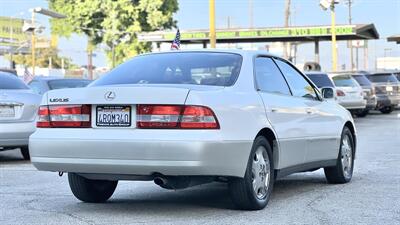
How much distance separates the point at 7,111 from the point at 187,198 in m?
4.40

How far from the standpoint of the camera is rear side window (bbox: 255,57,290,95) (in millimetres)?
6641

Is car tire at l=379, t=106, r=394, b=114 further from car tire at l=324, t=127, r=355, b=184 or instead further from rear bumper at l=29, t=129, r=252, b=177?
rear bumper at l=29, t=129, r=252, b=177

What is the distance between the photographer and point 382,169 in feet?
31.1

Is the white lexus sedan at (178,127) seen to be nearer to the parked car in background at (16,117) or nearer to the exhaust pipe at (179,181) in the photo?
the exhaust pipe at (179,181)

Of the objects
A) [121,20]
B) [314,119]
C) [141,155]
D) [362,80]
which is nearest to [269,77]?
[314,119]

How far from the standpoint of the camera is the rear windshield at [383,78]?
26828 millimetres

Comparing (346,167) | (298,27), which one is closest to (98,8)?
(298,27)

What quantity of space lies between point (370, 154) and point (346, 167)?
3.67 m

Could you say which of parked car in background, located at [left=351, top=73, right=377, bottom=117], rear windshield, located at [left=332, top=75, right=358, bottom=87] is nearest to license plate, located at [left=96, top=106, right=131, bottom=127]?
rear windshield, located at [left=332, top=75, right=358, bottom=87]

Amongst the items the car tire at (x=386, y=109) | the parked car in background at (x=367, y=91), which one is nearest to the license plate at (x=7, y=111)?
the parked car in background at (x=367, y=91)

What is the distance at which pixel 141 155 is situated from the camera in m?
5.59

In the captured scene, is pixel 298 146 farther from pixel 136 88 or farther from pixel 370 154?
pixel 370 154

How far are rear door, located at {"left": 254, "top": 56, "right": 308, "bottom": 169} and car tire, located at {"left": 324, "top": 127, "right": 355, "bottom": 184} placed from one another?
3.40 feet

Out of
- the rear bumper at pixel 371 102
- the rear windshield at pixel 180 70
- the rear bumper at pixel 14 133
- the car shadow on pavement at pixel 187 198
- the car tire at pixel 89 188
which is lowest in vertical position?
the rear bumper at pixel 371 102
